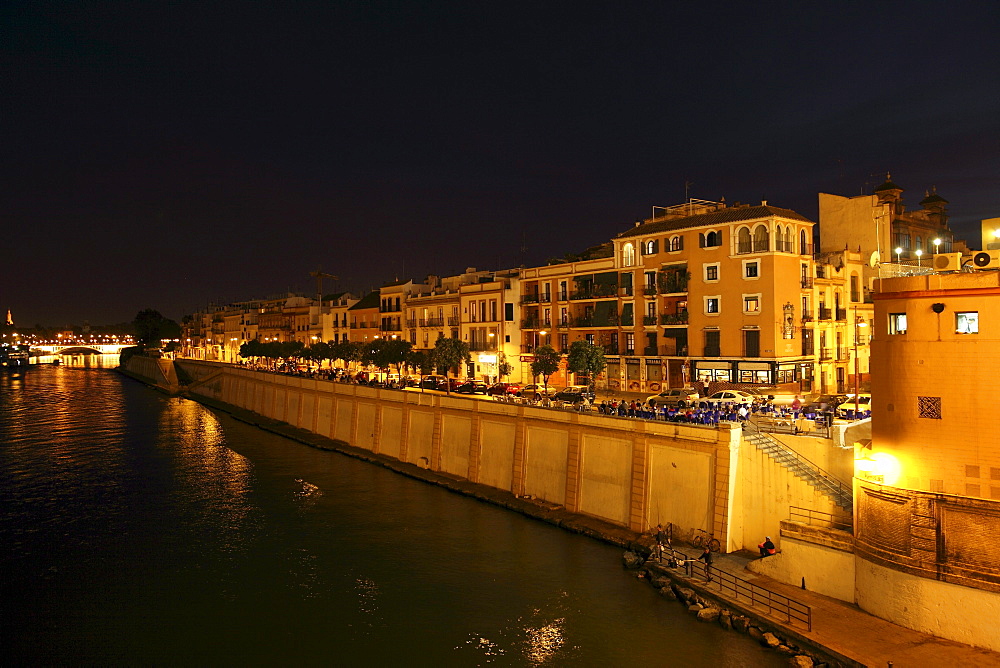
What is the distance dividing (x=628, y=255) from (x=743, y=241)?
9.93 metres

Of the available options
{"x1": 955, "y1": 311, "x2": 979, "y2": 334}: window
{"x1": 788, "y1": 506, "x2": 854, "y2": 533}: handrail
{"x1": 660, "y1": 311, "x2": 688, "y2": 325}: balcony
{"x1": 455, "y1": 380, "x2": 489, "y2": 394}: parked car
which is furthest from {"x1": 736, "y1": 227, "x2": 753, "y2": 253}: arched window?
{"x1": 955, "y1": 311, "x2": 979, "y2": 334}: window

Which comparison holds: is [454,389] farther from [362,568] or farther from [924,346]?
[924,346]

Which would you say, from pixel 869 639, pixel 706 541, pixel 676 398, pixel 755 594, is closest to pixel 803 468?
pixel 706 541

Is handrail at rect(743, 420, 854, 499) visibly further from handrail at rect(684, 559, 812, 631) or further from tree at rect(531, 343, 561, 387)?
tree at rect(531, 343, 561, 387)

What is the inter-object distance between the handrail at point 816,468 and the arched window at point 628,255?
27.5 metres

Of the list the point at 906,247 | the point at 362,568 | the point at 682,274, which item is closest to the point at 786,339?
the point at 682,274

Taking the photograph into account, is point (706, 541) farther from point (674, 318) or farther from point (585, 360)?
point (674, 318)

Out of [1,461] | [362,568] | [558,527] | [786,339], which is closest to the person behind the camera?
[362,568]

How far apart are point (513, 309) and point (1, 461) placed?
43.7m

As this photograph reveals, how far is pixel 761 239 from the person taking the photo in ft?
152

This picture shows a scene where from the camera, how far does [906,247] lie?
57094 millimetres

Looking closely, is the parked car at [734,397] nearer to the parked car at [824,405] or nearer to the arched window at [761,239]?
the parked car at [824,405]

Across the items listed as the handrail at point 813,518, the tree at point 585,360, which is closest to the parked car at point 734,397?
the tree at point 585,360

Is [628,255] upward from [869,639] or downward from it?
upward
